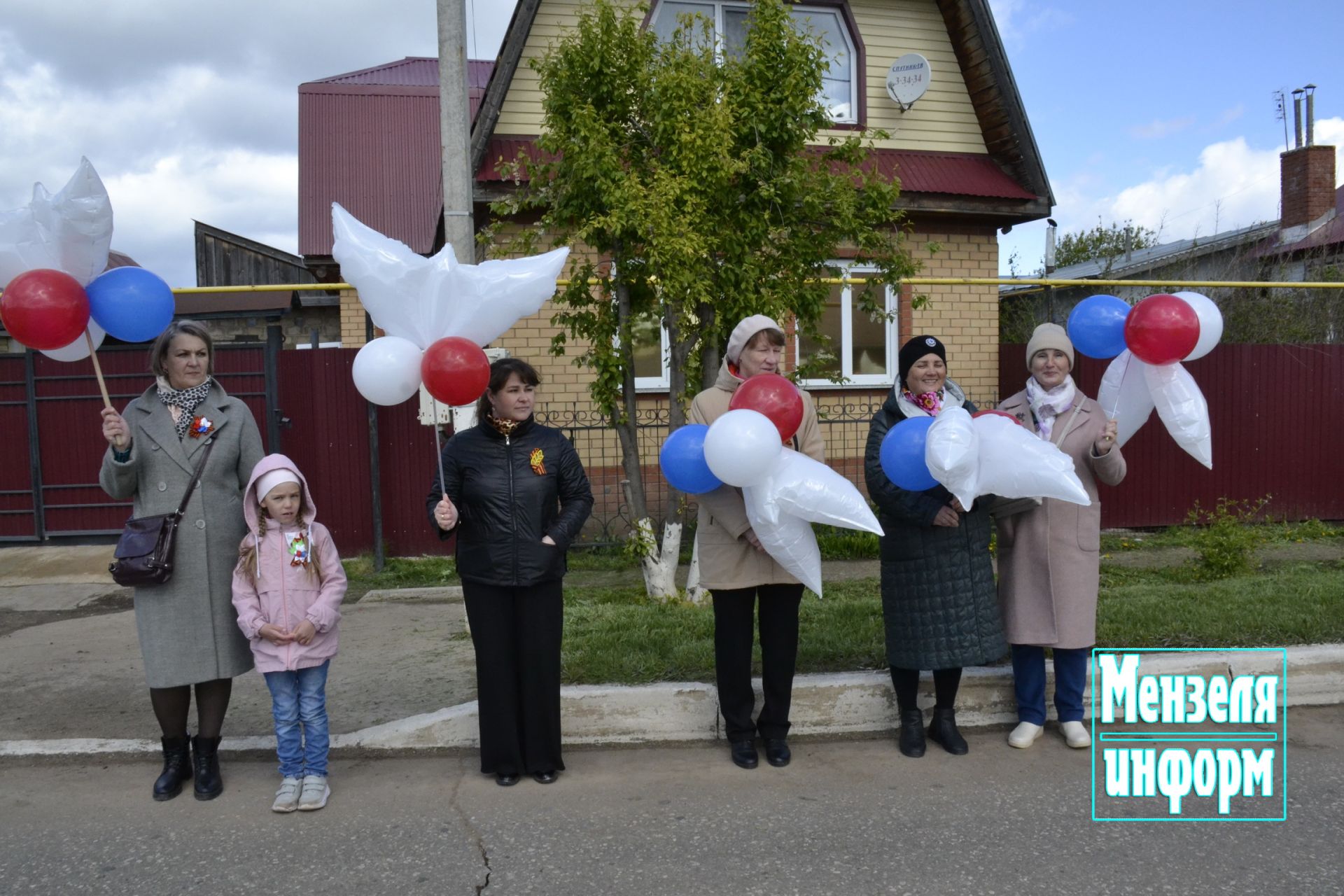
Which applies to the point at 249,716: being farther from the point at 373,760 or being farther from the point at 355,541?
the point at 355,541

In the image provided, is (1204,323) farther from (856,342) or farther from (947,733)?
(856,342)

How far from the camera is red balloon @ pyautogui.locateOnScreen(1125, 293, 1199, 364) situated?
12.4 ft

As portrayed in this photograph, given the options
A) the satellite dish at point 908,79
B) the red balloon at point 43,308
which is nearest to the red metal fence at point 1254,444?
the satellite dish at point 908,79

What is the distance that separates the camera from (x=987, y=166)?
10891mm

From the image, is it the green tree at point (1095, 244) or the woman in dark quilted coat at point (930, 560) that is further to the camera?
the green tree at point (1095, 244)

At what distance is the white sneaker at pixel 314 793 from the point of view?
3.65m

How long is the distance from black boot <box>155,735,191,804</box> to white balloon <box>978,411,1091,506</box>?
3.25m

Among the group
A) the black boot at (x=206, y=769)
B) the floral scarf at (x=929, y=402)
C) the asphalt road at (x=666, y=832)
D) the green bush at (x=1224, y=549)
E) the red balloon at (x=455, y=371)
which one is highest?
the red balloon at (x=455, y=371)

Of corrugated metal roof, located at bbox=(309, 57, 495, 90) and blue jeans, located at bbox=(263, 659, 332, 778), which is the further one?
corrugated metal roof, located at bbox=(309, 57, 495, 90)

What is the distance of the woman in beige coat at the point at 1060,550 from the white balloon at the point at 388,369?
2.47 m

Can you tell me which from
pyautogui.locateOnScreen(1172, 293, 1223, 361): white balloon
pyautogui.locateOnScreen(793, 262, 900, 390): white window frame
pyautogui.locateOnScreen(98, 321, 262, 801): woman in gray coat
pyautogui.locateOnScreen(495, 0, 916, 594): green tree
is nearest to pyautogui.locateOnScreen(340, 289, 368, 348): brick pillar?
pyautogui.locateOnScreen(793, 262, 900, 390): white window frame

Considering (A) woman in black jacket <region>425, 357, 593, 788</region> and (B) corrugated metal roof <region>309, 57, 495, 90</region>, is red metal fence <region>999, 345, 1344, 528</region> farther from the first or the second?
(B) corrugated metal roof <region>309, 57, 495, 90</region>

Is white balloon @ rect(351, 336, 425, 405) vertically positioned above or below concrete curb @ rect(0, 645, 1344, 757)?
above

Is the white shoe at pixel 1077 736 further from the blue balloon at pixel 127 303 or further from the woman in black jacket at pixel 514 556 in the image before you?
the blue balloon at pixel 127 303
